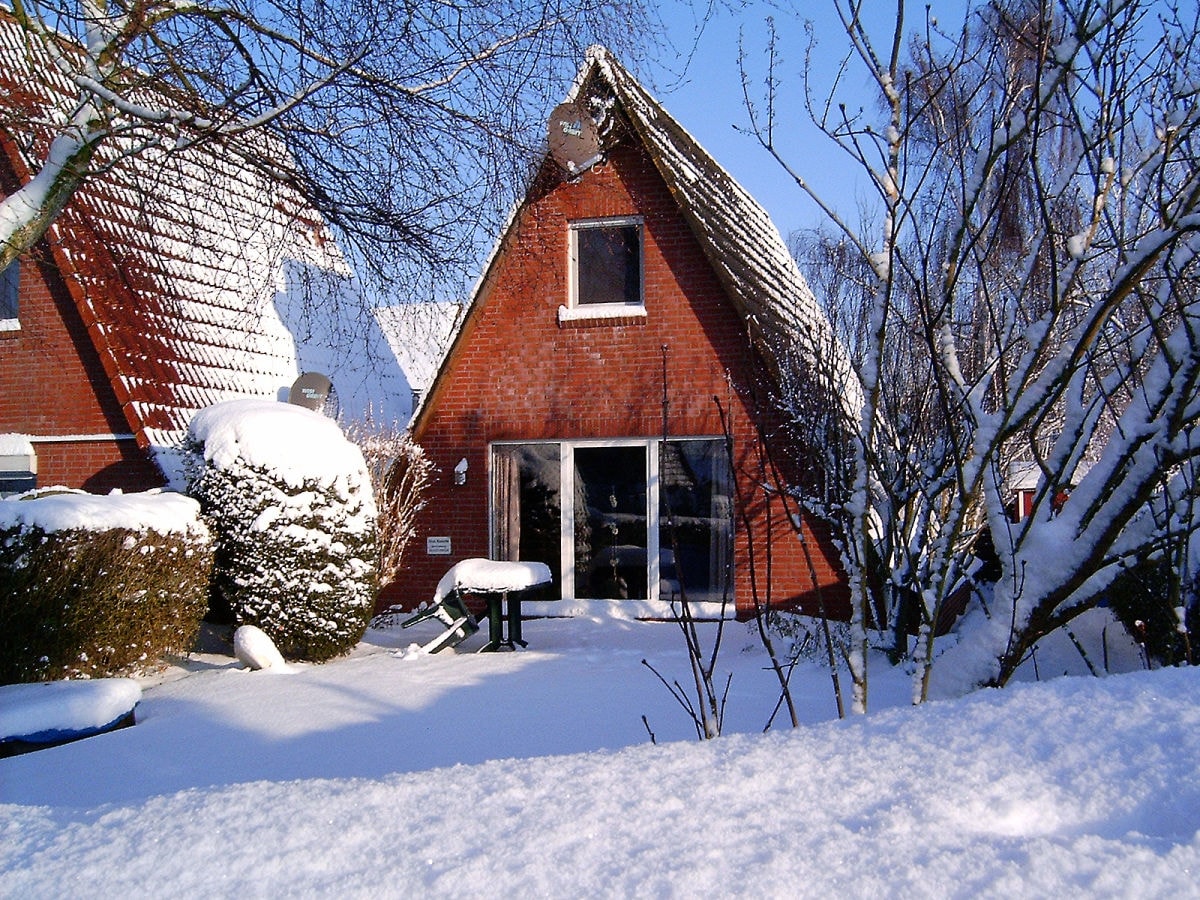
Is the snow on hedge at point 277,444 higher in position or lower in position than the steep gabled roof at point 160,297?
lower

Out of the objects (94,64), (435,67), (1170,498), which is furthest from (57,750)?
(1170,498)

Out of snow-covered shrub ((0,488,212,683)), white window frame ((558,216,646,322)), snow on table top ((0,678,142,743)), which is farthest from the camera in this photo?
white window frame ((558,216,646,322))

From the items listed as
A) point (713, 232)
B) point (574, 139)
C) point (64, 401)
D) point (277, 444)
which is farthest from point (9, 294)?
point (713, 232)

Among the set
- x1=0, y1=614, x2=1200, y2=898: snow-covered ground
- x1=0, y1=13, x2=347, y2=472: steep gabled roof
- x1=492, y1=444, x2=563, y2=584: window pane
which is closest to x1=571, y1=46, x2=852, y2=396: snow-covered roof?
x1=492, y1=444, x2=563, y2=584: window pane

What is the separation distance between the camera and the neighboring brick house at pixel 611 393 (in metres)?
10.8

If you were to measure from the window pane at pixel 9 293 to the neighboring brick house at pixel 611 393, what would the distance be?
519 cm

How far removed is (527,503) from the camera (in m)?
11.6

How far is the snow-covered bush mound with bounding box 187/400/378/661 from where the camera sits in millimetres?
8352

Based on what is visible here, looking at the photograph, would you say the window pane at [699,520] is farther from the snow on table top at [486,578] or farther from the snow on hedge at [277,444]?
the snow on hedge at [277,444]

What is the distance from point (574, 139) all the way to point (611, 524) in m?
4.10

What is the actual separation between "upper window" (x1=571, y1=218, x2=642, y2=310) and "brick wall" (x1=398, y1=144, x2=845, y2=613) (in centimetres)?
16

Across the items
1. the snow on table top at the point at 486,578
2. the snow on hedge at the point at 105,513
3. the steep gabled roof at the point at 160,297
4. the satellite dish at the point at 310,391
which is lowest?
the snow on table top at the point at 486,578

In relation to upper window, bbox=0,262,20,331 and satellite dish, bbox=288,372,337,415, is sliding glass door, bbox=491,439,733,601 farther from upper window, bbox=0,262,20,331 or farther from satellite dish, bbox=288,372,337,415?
upper window, bbox=0,262,20,331

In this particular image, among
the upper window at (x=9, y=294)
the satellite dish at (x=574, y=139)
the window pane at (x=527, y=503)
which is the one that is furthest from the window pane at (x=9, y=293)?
the satellite dish at (x=574, y=139)
